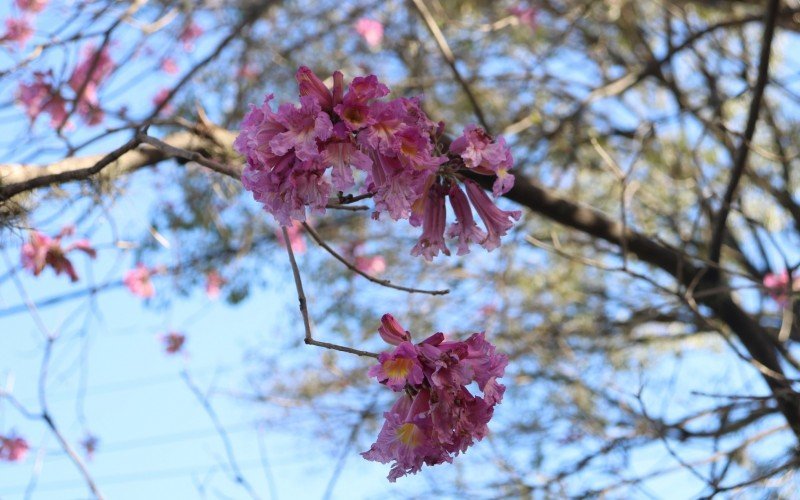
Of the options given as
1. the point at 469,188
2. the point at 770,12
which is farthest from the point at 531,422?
the point at 469,188

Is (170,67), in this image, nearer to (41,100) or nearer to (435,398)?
(41,100)

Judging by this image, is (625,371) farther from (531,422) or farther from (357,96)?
(357,96)

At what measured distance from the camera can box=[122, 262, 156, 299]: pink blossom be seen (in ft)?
13.6

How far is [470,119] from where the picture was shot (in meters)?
5.07

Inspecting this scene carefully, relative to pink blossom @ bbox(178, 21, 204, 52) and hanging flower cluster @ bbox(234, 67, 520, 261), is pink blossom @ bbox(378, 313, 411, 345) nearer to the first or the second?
hanging flower cluster @ bbox(234, 67, 520, 261)

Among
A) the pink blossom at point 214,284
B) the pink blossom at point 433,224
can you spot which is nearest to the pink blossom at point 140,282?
the pink blossom at point 214,284

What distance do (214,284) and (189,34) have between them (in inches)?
53.4

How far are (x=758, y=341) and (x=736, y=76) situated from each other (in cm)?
192

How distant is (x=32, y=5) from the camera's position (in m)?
4.07

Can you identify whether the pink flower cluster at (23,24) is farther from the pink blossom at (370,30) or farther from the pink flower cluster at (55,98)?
the pink blossom at (370,30)

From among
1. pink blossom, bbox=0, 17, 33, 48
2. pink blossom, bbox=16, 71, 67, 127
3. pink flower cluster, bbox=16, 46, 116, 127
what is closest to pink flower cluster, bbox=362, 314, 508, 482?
pink flower cluster, bbox=16, 46, 116, 127

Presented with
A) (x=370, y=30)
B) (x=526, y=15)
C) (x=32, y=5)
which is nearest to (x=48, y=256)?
(x=32, y=5)

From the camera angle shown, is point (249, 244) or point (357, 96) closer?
point (357, 96)

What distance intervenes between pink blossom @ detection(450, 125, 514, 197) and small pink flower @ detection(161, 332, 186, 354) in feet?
→ 12.0
